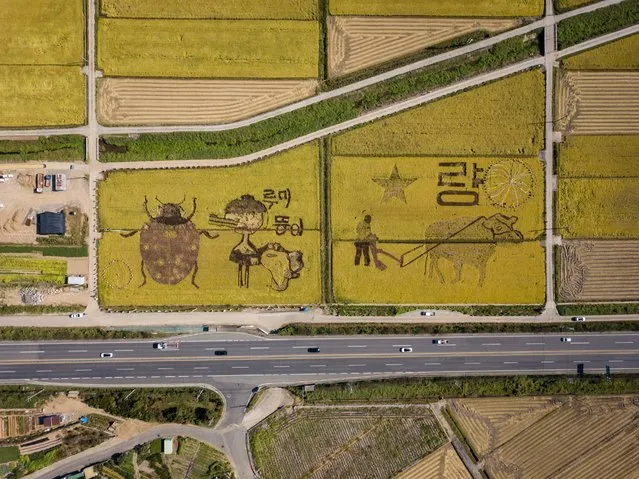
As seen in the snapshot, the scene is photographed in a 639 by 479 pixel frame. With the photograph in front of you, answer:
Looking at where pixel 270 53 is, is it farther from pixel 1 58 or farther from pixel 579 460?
pixel 579 460

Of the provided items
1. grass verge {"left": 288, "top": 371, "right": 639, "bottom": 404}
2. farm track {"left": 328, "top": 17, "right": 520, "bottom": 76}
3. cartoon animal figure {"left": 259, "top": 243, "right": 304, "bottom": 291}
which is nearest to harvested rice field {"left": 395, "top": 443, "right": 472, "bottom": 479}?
grass verge {"left": 288, "top": 371, "right": 639, "bottom": 404}

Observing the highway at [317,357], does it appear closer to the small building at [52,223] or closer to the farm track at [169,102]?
the small building at [52,223]

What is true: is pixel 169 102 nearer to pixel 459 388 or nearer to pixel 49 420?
pixel 49 420

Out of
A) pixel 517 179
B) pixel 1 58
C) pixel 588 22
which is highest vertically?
pixel 588 22

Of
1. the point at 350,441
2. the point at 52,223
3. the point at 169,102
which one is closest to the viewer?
the point at 52,223

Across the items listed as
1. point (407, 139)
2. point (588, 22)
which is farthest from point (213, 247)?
point (588, 22)

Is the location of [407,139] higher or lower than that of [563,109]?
lower

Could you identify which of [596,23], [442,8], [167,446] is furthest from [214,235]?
[596,23]
